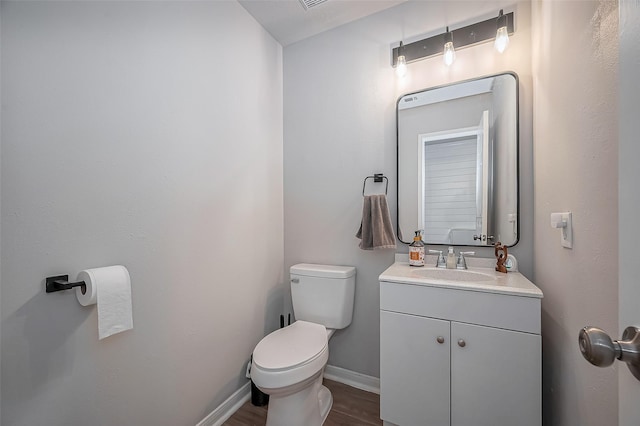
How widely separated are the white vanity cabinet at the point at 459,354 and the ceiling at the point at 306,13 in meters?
1.68

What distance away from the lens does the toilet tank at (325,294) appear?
168cm

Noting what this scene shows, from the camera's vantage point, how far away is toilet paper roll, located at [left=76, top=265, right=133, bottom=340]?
2.91ft

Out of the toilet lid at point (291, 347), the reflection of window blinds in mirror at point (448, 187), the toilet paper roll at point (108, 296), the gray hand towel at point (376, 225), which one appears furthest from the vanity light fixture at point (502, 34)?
the toilet paper roll at point (108, 296)

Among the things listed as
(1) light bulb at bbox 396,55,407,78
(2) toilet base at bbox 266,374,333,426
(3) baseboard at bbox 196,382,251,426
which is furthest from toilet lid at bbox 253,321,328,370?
(1) light bulb at bbox 396,55,407,78

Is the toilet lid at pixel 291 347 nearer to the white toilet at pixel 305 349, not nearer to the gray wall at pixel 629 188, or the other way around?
the white toilet at pixel 305 349

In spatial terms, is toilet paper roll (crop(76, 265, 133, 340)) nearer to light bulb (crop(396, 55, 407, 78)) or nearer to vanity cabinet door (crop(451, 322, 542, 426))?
vanity cabinet door (crop(451, 322, 542, 426))

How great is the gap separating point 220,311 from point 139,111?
3.53 ft

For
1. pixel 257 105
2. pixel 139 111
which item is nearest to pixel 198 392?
pixel 139 111

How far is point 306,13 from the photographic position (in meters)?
1.73

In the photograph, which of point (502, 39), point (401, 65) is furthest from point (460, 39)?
point (401, 65)

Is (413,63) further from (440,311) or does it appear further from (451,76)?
(440,311)

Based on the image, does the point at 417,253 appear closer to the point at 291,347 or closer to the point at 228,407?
the point at 291,347

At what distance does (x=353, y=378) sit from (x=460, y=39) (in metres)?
2.21

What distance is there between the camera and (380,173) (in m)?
1.73
